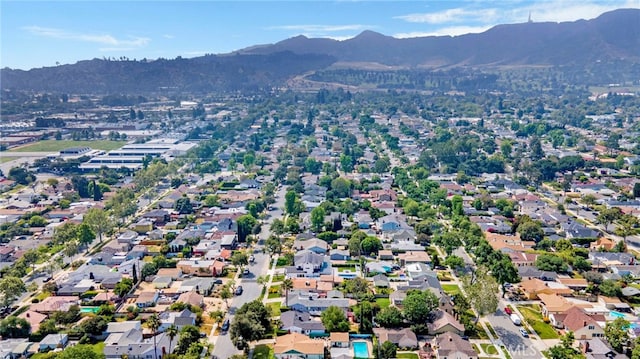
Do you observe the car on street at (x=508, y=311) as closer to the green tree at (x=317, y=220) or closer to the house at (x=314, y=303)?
the house at (x=314, y=303)

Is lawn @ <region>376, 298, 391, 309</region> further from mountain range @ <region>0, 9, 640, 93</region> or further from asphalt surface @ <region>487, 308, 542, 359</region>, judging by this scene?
mountain range @ <region>0, 9, 640, 93</region>

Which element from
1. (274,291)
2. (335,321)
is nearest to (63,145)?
(274,291)

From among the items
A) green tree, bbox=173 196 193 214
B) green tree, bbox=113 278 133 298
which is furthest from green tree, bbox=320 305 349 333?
green tree, bbox=173 196 193 214

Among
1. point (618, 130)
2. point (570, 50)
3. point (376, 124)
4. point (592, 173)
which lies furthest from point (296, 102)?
point (570, 50)

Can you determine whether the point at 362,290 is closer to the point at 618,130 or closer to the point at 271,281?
the point at 271,281

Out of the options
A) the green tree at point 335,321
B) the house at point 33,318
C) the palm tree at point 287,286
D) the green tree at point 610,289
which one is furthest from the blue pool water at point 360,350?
the house at point 33,318

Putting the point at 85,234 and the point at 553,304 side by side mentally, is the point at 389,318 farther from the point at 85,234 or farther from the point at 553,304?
the point at 85,234
